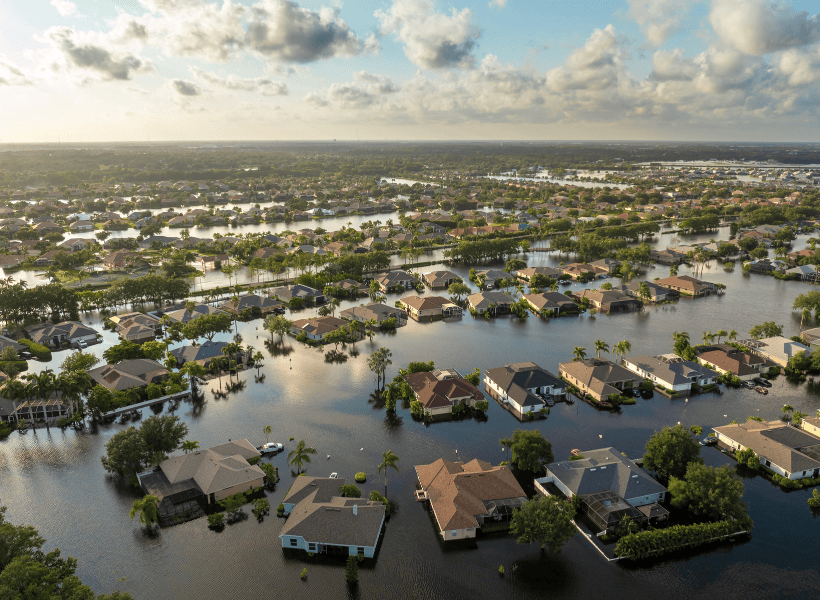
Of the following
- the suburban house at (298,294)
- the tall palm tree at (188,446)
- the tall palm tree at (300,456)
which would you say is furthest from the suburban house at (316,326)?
the tall palm tree at (188,446)

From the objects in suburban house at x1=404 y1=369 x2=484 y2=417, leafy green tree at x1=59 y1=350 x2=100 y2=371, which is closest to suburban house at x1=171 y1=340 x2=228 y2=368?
leafy green tree at x1=59 y1=350 x2=100 y2=371

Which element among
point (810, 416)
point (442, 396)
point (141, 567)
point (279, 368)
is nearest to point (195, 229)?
point (279, 368)

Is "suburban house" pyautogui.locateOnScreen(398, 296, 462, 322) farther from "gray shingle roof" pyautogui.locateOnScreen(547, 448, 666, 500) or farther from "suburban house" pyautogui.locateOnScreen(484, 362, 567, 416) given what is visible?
"gray shingle roof" pyautogui.locateOnScreen(547, 448, 666, 500)

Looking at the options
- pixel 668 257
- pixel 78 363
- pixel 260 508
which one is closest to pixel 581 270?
pixel 668 257

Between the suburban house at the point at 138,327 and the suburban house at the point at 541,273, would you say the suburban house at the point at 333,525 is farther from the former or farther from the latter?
the suburban house at the point at 541,273

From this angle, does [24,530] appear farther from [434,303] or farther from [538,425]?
[434,303]
